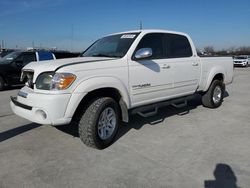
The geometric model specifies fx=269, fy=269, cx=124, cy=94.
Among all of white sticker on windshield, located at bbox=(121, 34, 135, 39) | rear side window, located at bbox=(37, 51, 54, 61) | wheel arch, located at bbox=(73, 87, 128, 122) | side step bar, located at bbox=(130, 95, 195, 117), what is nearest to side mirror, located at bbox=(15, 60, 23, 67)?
rear side window, located at bbox=(37, 51, 54, 61)

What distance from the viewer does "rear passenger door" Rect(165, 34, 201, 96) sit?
5.87 m

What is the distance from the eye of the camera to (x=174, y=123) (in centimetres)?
591

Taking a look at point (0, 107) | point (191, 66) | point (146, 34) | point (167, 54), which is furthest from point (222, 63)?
point (0, 107)

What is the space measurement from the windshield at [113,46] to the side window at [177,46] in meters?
1.00

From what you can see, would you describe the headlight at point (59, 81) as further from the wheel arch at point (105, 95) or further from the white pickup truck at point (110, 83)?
the wheel arch at point (105, 95)

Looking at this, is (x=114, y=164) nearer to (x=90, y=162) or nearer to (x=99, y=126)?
(x=90, y=162)

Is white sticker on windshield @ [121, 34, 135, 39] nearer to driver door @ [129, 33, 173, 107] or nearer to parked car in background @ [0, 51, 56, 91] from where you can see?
driver door @ [129, 33, 173, 107]

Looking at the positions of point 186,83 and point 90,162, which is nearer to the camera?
point 90,162

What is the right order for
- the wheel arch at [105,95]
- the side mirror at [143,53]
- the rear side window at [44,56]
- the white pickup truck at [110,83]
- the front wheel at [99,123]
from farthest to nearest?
1. the rear side window at [44,56]
2. the side mirror at [143,53]
3. the wheel arch at [105,95]
4. the front wheel at [99,123]
5. the white pickup truck at [110,83]

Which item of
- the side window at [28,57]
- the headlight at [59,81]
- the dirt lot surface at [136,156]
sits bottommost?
the dirt lot surface at [136,156]

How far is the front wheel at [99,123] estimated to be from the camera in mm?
4172

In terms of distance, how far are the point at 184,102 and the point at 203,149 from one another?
217cm

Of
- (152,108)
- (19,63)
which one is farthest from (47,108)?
(19,63)

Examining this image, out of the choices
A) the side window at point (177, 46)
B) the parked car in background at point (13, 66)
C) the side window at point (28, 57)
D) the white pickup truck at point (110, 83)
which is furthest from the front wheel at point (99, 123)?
the side window at point (28, 57)
